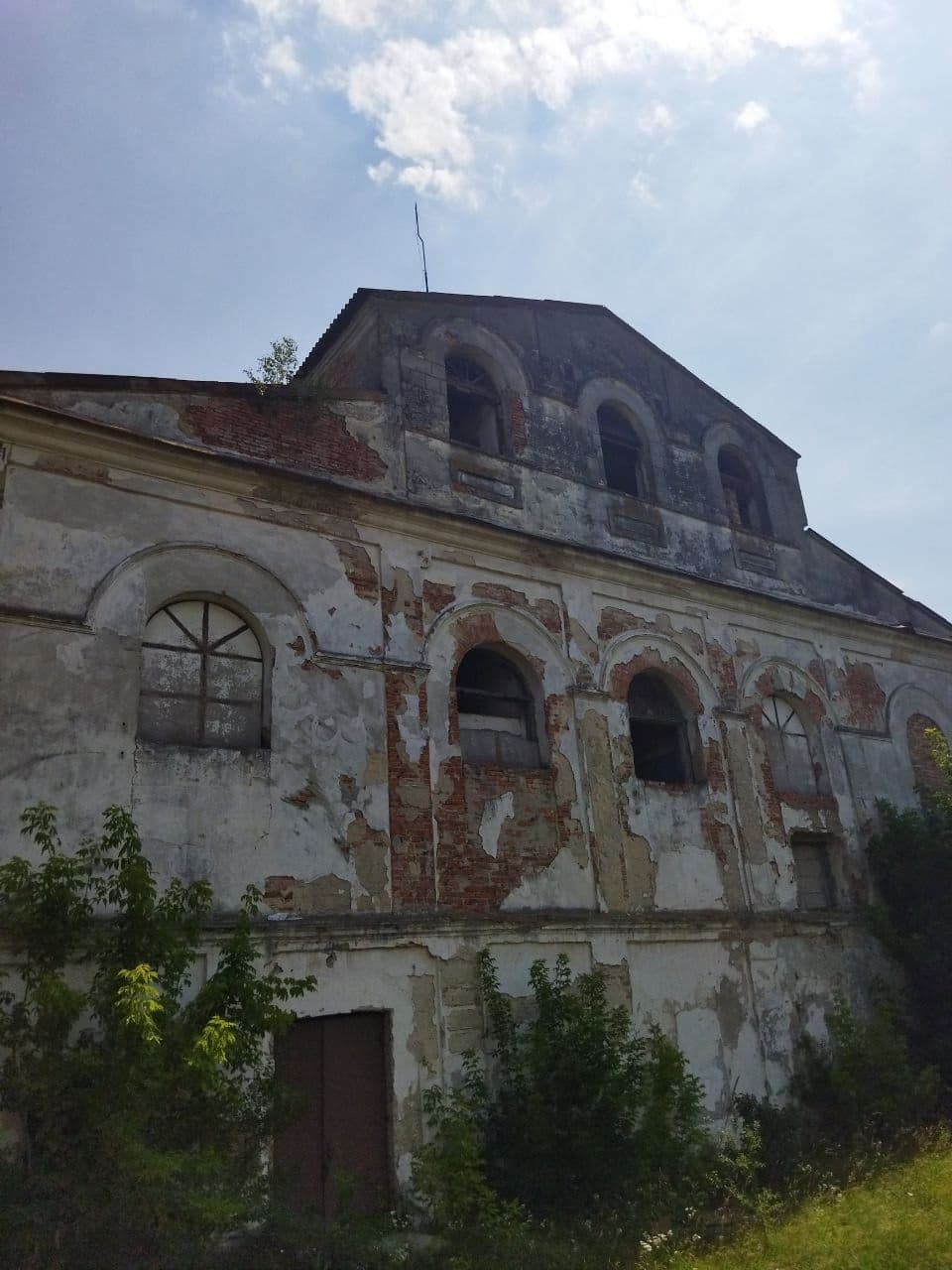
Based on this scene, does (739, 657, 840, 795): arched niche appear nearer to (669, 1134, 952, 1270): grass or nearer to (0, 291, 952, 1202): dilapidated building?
(0, 291, 952, 1202): dilapidated building

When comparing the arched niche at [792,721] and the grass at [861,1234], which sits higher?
the arched niche at [792,721]

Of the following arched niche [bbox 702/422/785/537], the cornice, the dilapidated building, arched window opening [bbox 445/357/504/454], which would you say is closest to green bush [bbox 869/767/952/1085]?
the dilapidated building

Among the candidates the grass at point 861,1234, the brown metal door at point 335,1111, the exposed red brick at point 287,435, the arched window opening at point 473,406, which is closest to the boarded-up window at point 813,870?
the grass at point 861,1234

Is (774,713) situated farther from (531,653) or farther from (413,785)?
(413,785)

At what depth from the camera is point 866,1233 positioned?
278 inches

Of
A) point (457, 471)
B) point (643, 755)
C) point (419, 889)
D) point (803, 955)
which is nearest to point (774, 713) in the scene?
point (643, 755)

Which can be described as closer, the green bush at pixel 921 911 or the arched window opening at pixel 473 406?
the green bush at pixel 921 911

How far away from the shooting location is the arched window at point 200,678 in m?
7.84

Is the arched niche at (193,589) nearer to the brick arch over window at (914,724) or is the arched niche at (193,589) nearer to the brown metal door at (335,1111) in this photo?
the brown metal door at (335,1111)

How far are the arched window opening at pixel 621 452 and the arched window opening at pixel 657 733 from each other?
2.75 metres

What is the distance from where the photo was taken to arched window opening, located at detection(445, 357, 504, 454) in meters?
11.4

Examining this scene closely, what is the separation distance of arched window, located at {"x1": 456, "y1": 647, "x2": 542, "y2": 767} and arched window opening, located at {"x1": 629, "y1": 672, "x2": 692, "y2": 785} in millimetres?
1674

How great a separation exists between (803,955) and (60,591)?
28.8ft

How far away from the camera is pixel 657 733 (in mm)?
11523
